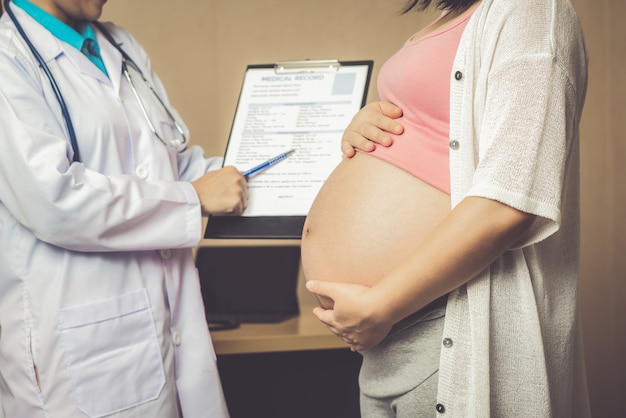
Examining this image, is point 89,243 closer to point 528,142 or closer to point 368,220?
point 368,220

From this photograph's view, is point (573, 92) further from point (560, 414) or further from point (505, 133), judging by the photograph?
point (560, 414)

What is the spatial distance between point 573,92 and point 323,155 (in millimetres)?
694

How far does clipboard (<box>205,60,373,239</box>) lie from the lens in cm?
146

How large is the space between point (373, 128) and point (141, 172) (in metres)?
0.55

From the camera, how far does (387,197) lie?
1.01 meters

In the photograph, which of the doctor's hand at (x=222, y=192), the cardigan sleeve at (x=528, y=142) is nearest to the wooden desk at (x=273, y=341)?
the doctor's hand at (x=222, y=192)

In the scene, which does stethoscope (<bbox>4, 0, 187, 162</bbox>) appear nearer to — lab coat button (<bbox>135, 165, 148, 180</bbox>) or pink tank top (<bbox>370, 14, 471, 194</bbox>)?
lab coat button (<bbox>135, 165, 148, 180</bbox>)

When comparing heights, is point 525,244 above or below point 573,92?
below

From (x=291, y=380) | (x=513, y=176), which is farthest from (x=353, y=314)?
(x=291, y=380)

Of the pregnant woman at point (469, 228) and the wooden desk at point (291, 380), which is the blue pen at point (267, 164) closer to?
the pregnant woman at point (469, 228)

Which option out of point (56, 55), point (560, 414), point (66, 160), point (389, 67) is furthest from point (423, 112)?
point (56, 55)

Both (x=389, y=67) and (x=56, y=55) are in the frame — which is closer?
(x=389, y=67)

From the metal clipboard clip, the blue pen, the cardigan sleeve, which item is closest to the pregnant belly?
the cardigan sleeve

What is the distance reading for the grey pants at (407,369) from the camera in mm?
966
